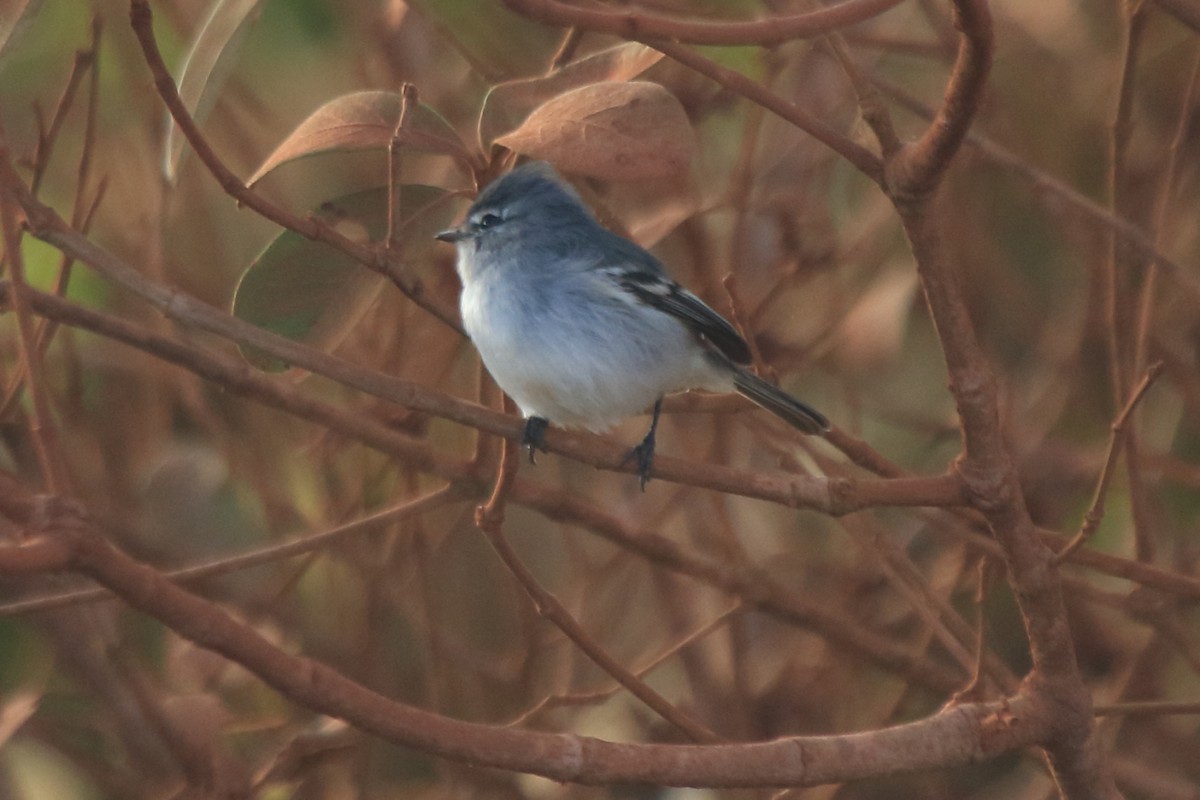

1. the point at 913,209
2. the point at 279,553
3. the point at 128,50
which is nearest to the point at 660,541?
the point at 279,553

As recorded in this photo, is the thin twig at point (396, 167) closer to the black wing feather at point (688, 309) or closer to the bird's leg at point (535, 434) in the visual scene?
the bird's leg at point (535, 434)

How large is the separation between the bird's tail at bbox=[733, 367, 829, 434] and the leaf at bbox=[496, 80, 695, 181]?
0.86 metres

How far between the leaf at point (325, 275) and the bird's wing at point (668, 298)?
66 centimetres

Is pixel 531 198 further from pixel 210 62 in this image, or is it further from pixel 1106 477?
pixel 1106 477

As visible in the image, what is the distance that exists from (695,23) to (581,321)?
1461 mm

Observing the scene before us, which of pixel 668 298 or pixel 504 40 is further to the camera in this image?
pixel 504 40

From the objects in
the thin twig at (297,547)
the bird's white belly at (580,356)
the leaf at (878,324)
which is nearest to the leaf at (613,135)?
the thin twig at (297,547)

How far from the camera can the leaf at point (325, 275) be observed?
6.91 ft

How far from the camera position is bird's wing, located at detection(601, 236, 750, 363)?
2.72 m

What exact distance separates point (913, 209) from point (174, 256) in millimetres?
2466

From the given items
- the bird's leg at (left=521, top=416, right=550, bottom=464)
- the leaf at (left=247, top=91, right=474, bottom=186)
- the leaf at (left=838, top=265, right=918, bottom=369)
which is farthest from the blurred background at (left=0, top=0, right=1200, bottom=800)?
the leaf at (left=247, top=91, right=474, bottom=186)

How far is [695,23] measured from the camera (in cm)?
142

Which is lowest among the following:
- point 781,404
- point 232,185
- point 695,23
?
point 781,404

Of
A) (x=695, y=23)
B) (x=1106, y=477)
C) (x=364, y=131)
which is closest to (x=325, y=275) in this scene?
(x=364, y=131)
